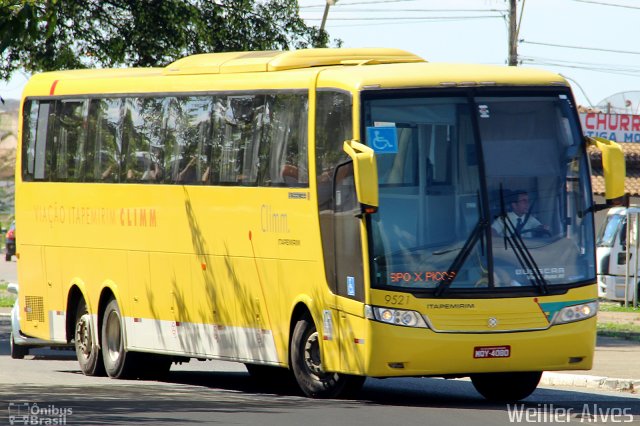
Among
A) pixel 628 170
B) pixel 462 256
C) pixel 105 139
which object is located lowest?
pixel 628 170

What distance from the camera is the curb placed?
17.6 meters

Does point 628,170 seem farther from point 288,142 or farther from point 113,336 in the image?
point 288,142

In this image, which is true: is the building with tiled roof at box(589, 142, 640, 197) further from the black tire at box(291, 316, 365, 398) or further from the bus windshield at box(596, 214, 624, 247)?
the black tire at box(291, 316, 365, 398)

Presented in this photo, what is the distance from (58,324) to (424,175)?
7887 mm

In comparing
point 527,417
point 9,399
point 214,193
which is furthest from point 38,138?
point 527,417

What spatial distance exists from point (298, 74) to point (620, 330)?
40.9ft

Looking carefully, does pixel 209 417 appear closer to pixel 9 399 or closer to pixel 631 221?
pixel 9 399

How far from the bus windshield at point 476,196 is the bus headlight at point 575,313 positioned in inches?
9.3

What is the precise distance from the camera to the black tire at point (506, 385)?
15625 mm

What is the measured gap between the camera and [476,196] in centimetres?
1448

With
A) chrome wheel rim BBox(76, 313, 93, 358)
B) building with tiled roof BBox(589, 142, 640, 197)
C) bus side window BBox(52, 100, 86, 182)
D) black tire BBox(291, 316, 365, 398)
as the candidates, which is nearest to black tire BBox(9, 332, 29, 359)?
chrome wheel rim BBox(76, 313, 93, 358)

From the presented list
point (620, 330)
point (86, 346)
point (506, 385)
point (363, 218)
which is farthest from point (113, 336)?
point (620, 330)

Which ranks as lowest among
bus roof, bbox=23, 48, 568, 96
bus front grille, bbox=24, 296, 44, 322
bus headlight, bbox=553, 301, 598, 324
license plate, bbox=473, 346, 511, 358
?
bus front grille, bbox=24, 296, 44, 322

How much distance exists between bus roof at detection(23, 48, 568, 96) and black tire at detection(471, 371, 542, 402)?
2989mm
